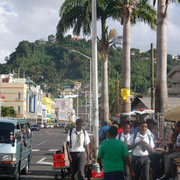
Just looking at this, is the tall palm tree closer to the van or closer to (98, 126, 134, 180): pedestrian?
the van

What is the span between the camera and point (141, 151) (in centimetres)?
898

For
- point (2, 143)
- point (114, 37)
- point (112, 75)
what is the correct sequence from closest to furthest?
point (2, 143)
point (114, 37)
point (112, 75)

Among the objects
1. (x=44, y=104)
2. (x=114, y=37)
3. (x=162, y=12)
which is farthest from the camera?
(x=44, y=104)

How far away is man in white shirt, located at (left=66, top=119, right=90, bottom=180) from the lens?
32.4ft

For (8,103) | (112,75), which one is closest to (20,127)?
(8,103)

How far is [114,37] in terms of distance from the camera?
2555cm

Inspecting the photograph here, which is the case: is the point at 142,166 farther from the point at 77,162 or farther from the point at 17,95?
the point at 17,95

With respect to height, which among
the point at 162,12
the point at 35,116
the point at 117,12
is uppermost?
the point at 117,12

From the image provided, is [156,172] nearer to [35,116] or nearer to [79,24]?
[79,24]

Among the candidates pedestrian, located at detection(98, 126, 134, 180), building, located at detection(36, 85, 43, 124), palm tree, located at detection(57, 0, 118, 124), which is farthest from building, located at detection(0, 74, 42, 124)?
pedestrian, located at detection(98, 126, 134, 180)

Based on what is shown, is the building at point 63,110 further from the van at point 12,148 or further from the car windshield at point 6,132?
the car windshield at point 6,132

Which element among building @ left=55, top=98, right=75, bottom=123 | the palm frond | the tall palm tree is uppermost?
the palm frond

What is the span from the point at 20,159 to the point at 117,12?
620 inches

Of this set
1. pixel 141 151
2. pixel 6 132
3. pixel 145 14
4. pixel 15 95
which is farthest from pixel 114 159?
pixel 15 95
